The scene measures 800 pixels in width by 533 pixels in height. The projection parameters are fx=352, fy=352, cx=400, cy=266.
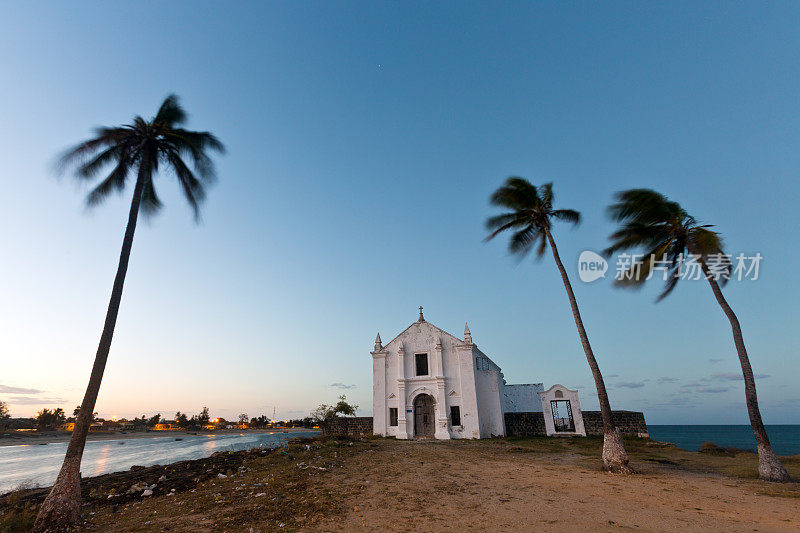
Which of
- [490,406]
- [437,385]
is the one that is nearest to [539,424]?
[490,406]

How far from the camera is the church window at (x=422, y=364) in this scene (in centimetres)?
2739

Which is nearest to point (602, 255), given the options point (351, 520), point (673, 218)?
point (673, 218)

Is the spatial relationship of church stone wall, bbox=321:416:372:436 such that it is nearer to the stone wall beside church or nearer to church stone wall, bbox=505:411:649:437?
the stone wall beside church

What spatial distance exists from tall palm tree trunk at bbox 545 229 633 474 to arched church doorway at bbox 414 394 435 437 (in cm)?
1461

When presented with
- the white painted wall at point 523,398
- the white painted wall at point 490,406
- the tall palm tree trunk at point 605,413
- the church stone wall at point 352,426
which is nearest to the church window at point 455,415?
the white painted wall at point 490,406

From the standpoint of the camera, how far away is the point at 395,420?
26406mm

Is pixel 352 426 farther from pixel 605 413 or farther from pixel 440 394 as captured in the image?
pixel 605 413

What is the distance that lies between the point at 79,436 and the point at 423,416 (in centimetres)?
2101

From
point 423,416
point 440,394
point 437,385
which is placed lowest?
point 423,416

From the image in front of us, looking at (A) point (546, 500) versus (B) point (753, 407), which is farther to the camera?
(B) point (753, 407)

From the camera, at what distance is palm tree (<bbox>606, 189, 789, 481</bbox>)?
41.9 feet

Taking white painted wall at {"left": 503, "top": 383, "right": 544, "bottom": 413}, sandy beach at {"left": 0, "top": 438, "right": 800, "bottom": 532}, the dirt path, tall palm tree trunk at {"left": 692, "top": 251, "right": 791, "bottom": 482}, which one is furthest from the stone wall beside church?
tall palm tree trunk at {"left": 692, "top": 251, "right": 791, "bottom": 482}

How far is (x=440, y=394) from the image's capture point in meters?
25.7

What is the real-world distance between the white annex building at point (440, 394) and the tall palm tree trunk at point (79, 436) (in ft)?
64.7
